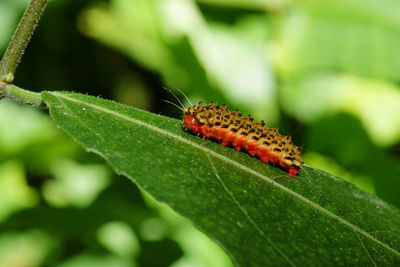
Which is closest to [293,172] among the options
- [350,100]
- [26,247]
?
[26,247]

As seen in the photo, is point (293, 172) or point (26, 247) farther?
point (26, 247)

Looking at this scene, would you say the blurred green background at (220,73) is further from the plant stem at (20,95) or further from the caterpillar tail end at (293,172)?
the plant stem at (20,95)

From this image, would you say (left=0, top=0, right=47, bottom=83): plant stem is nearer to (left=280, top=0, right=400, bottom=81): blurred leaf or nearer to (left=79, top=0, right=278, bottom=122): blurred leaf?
(left=79, top=0, right=278, bottom=122): blurred leaf

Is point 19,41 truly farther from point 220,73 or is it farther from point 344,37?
point 344,37

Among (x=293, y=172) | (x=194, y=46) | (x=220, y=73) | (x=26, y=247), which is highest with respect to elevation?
(x=194, y=46)

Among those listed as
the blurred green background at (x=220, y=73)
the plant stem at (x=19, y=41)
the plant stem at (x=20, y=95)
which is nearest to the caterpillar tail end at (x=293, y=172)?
the plant stem at (x=20, y=95)

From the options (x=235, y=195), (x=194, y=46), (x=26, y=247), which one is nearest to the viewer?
(x=235, y=195)
